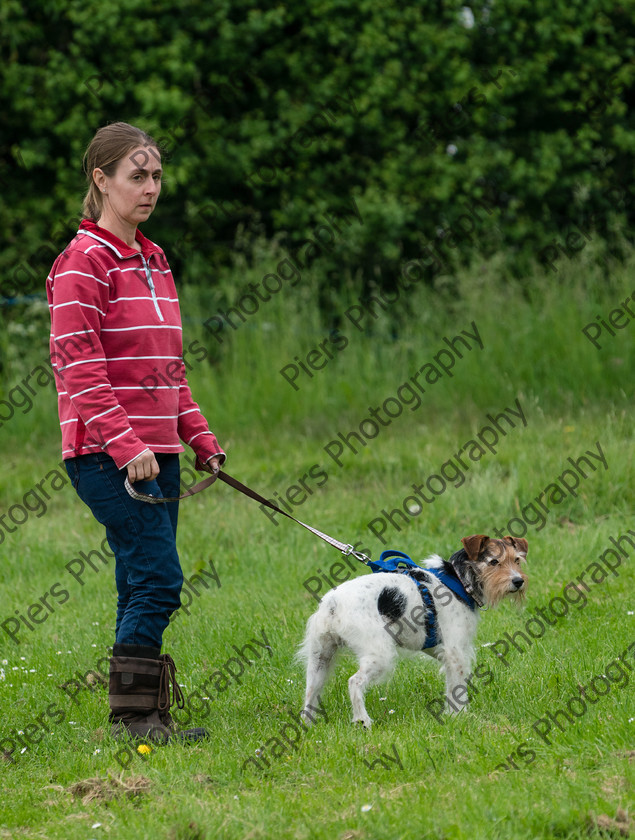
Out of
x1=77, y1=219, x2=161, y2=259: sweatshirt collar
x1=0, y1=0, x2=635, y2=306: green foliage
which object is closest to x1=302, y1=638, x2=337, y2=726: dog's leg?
→ x1=77, y1=219, x2=161, y2=259: sweatshirt collar

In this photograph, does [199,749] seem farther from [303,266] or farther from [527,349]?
[303,266]

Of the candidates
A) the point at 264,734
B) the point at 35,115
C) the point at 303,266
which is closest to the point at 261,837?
the point at 264,734

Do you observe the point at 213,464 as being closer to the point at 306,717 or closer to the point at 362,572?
the point at 306,717

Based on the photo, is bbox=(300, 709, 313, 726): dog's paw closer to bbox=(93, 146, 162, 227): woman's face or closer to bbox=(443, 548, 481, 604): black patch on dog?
bbox=(443, 548, 481, 604): black patch on dog

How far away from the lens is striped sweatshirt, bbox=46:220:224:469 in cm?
388

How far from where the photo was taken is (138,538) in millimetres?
4059

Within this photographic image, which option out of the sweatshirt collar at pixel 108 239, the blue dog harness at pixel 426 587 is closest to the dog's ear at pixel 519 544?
the blue dog harness at pixel 426 587

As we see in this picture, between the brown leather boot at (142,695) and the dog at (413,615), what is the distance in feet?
2.07

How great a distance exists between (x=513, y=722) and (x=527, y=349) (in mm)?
6711

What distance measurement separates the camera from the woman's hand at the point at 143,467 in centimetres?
387

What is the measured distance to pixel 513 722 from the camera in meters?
4.18

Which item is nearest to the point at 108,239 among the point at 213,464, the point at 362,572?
the point at 213,464

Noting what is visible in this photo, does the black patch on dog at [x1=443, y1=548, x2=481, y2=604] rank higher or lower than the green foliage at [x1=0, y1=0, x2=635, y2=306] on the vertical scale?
lower

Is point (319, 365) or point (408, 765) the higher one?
point (408, 765)
